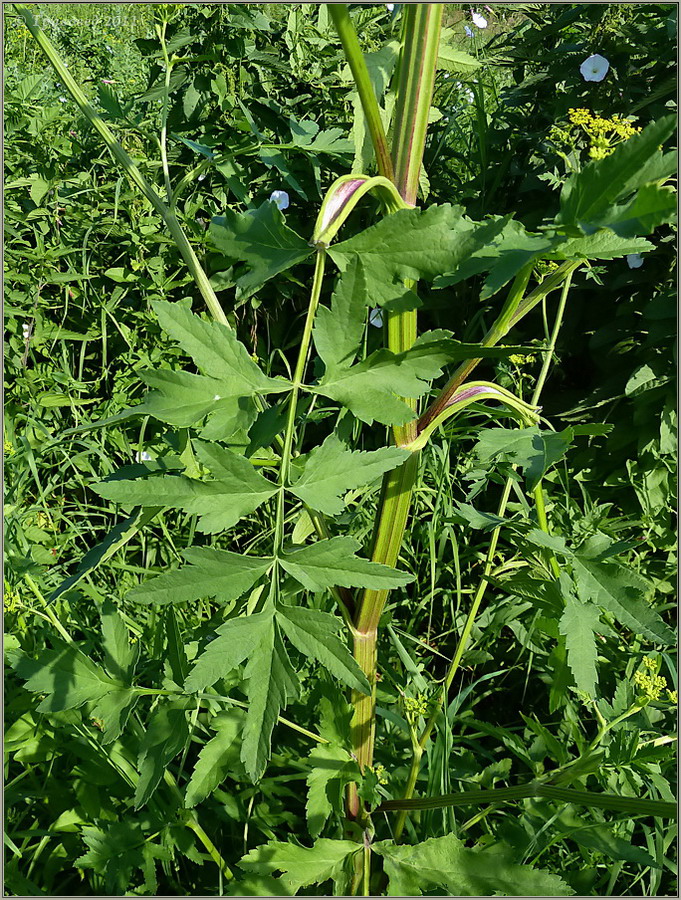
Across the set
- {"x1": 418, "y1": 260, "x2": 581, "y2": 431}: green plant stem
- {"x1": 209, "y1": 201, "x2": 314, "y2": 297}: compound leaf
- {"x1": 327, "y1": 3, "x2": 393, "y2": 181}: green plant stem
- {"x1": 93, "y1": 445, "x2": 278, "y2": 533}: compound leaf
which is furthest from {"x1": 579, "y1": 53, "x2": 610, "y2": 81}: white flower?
{"x1": 93, "y1": 445, "x2": 278, "y2": 533}: compound leaf

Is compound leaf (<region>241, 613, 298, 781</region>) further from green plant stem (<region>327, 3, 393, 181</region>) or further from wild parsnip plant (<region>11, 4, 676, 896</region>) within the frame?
green plant stem (<region>327, 3, 393, 181</region>)

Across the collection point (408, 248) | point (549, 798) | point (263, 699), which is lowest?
point (549, 798)

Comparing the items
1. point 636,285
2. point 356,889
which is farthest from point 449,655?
point 636,285

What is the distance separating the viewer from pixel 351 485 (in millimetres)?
829

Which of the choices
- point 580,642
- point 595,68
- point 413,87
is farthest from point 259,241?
point 595,68

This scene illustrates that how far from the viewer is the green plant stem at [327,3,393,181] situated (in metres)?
0.77

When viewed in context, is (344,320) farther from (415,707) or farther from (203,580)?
(415,707)

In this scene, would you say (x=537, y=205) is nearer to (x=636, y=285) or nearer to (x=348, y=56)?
(x=636, y=285)

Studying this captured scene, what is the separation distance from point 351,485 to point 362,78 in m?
0.43

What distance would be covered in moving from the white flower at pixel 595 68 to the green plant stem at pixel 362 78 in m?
1.72

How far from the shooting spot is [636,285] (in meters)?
2.32

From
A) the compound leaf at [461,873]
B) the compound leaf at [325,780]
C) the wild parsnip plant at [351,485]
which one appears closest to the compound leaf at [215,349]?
the wild parsnip plant at [351,485]

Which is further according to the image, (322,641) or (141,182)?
(141,182)

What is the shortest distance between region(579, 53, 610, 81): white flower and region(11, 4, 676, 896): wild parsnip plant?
121 cm
